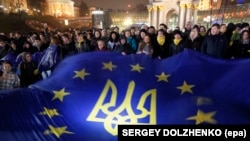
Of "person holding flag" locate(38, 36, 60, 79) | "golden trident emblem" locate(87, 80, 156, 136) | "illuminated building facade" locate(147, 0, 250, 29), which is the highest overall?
"illuminated building facade" locate(147, 0, 250, 29)

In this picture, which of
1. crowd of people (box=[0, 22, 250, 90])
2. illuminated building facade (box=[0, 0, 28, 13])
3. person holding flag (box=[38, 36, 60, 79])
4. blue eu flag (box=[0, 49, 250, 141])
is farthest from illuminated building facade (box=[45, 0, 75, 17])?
blue eu flag (box=[0, 49, 250, 141])

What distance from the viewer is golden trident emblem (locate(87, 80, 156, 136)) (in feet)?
13.1

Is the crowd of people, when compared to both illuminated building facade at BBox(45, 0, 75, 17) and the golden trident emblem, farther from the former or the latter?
illuminated building facade at BBox(45, 0, 75, 17)

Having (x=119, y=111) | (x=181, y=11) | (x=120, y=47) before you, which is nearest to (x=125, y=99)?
(x=119, y=111)

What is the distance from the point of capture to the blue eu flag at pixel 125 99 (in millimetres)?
3938

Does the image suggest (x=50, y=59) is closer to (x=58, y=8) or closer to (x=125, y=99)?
(x=125, y=99)

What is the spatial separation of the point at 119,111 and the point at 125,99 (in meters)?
0.23

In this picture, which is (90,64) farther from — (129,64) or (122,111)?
(122,111)

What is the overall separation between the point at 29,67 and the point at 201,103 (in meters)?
4.06

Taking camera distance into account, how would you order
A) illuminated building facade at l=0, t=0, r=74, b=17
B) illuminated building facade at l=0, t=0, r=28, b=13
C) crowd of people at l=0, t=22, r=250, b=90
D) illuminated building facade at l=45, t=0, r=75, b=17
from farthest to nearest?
illuminated building facade at l=45, t=0, r=75, b=17 < illuminated building facade at l=0, t=0, r=74, b=17 < illuminated building facade at l=0, t=0, r=28, b=13 < crowd of people at l=0, t=22, r=250, b=90

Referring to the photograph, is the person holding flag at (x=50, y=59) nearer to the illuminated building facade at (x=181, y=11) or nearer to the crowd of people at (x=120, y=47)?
the crowd of people at (x=120, y=47)

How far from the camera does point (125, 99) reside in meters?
4.26

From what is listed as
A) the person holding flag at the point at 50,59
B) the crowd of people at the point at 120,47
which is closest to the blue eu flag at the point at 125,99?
the crowd of people at the point at 120,47


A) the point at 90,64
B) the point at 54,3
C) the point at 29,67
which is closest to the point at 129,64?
the point at 90,64
